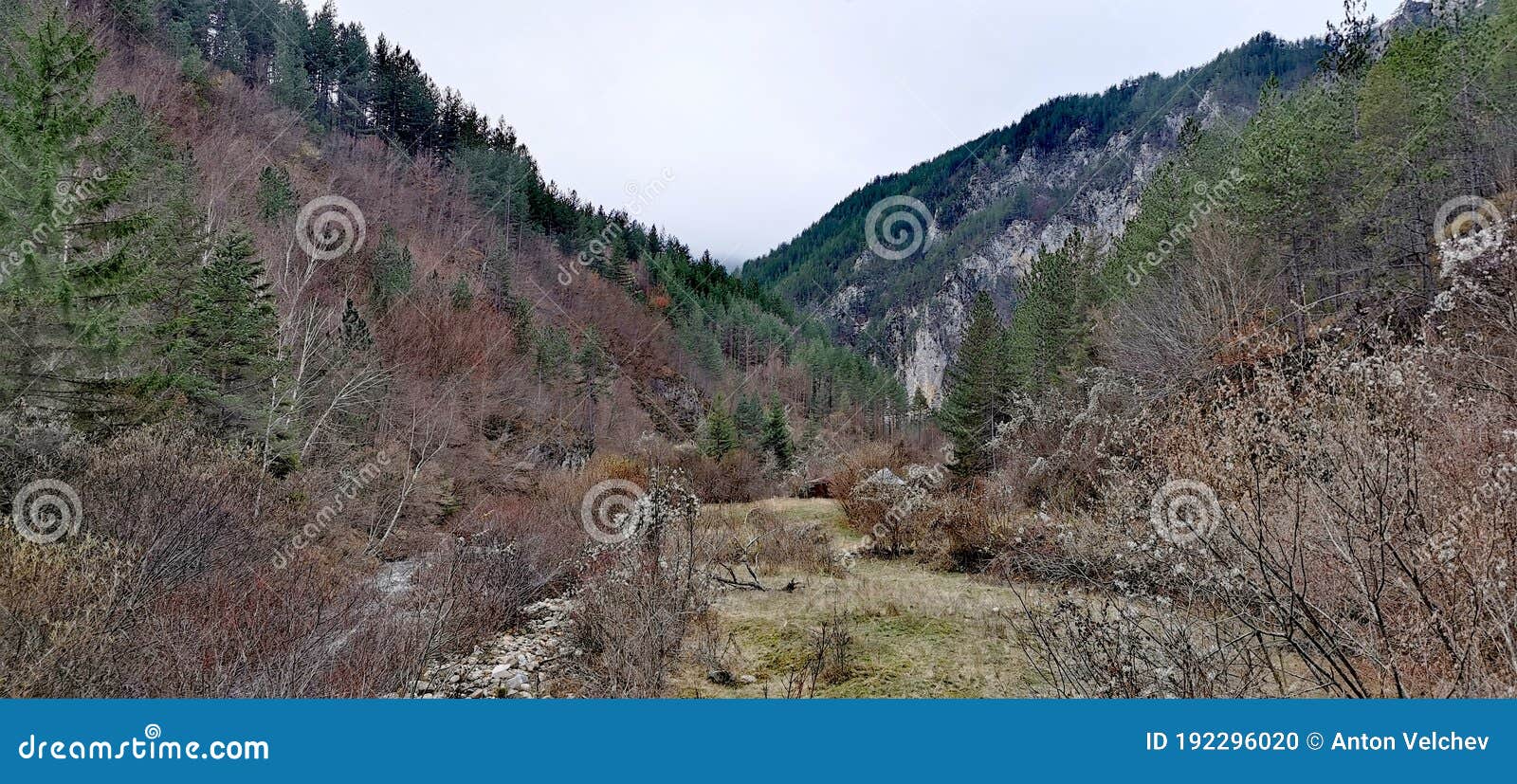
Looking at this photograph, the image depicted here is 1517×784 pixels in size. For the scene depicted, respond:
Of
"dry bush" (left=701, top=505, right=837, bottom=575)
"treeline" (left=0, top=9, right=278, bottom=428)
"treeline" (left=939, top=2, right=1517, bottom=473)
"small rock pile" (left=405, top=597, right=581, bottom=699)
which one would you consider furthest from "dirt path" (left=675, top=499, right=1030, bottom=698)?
"treeline" (left=0, top=9, right=278, bottom=428)

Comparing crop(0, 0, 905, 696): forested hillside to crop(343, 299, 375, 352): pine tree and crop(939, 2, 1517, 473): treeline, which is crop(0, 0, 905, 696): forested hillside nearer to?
crop(343, 299, 375, 352): pine tree

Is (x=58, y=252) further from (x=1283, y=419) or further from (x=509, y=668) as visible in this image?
(x=1283, y=419)

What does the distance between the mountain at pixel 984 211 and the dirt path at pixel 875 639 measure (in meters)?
104

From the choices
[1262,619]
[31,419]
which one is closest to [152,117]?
[31,419]

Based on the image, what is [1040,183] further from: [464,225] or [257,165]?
[257,165]

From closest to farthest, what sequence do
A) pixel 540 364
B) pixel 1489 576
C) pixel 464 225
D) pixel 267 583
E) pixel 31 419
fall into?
pixel 1489 576 → pixel 267 583 → pixel 31 419 → pixel 540 364 → pixel 464 225

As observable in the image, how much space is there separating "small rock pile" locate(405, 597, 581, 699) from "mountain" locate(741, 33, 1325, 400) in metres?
107

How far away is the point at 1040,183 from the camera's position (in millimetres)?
153500

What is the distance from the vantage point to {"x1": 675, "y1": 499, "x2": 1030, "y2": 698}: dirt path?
246 inches

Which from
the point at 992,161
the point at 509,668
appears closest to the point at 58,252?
the point at 509,668

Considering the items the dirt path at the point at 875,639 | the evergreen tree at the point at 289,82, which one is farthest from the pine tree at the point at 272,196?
the dirt path at the point at 875,639

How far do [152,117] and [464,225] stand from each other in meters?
21.2

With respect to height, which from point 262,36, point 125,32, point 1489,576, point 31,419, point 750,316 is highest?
point 262,36

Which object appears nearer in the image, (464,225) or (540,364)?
(540,364)
